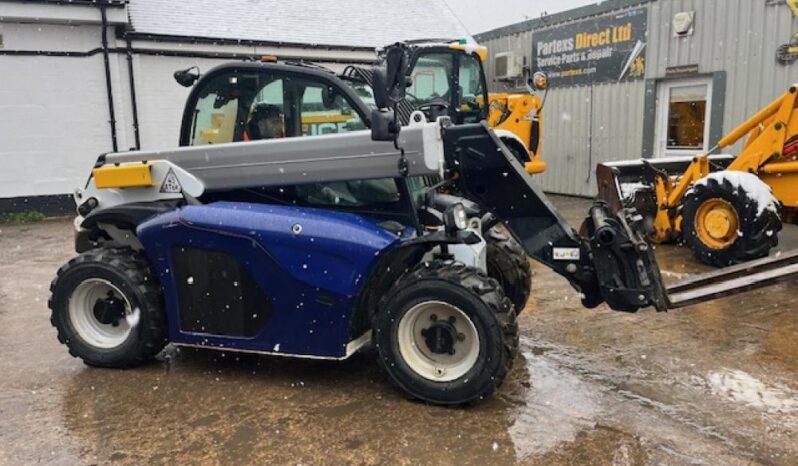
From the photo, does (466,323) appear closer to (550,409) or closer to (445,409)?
(445,409)

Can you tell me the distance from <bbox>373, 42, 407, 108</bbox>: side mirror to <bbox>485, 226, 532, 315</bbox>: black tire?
1711 mm

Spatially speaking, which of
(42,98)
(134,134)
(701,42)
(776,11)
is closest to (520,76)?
(701,42)

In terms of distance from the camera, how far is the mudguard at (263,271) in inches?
154

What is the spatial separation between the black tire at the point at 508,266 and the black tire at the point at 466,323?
121 centimetres

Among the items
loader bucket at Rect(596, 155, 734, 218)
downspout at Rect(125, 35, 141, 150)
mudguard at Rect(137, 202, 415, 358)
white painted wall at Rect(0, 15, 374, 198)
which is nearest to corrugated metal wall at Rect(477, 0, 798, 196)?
loader bucket at Rect(596, 155, 734, 218)

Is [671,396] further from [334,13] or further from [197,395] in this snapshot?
[334,13]

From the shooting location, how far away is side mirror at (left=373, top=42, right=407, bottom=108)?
3.65 metres

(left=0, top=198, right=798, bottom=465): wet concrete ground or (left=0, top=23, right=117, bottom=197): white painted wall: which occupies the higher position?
(left=0, top=23, right=117, bottom=197): white painted wall

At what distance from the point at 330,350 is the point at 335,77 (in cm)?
177

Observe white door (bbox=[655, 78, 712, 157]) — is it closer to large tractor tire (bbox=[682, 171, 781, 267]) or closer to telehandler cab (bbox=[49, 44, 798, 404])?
large tractor tire (bbox=[682, 171, 781, 267])

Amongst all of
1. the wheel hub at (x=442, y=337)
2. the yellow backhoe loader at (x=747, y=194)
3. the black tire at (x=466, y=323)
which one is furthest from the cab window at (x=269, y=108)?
the yellow backhoe loader at (x=747, y=194)

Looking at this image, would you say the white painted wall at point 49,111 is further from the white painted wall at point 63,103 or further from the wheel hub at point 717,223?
the wheel hub at point 717,223

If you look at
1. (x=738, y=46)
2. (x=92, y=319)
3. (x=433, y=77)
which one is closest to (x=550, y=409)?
(x=92, y=319)

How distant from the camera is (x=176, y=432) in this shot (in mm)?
3627
